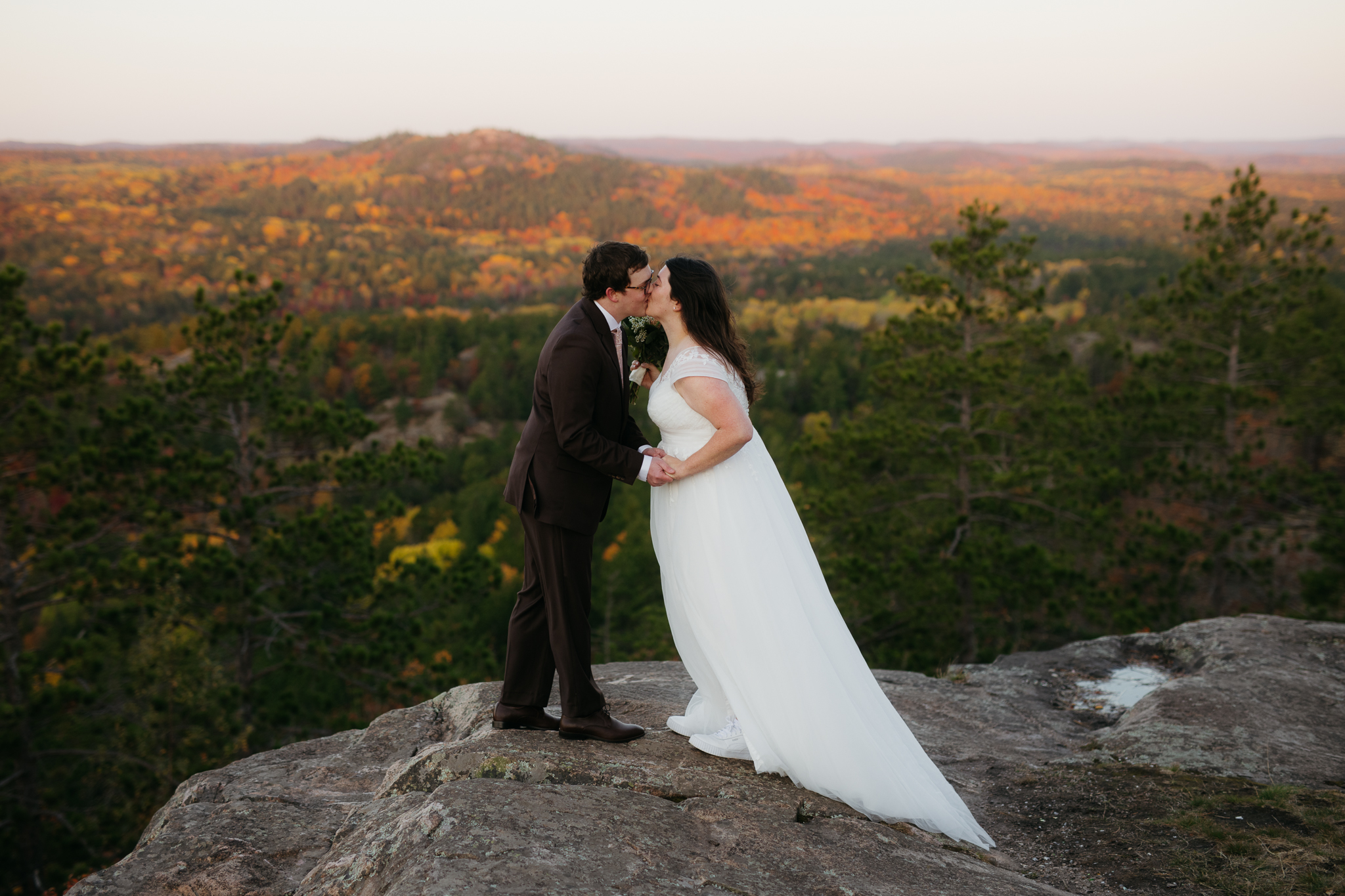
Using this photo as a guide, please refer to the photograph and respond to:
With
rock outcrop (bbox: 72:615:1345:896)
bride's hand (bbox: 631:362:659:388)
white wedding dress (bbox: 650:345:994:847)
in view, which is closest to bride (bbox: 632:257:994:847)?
white wedding dress (bbox: 650:345:994:847)

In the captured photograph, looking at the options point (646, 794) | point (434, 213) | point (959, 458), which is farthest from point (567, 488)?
A: point (434, 213)

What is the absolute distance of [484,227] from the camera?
422 feet

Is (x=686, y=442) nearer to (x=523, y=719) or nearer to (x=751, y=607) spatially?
(x=751, y=607)

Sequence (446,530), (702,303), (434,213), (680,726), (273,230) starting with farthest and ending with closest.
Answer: (434,213), (273,230), (446,530), (680,726), (702,303)

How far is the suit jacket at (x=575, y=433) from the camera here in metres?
3.33

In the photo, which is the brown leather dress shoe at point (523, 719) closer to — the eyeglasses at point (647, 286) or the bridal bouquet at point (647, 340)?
the bridal bouquet at point (647, 340)

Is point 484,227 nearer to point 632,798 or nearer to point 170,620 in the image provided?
point 170,620

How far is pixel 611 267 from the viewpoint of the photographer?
135 inches

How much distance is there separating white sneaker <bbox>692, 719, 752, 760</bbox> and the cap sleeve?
1.53 meters

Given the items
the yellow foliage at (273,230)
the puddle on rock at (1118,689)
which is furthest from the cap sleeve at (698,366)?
the yellow foliage at (273,230)

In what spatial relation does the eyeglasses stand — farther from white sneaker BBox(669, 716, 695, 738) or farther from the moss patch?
the moss patch

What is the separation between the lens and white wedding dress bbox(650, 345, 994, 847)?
11.1 feet

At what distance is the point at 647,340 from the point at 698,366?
38 cm

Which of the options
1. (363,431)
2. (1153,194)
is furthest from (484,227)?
(363,431)
